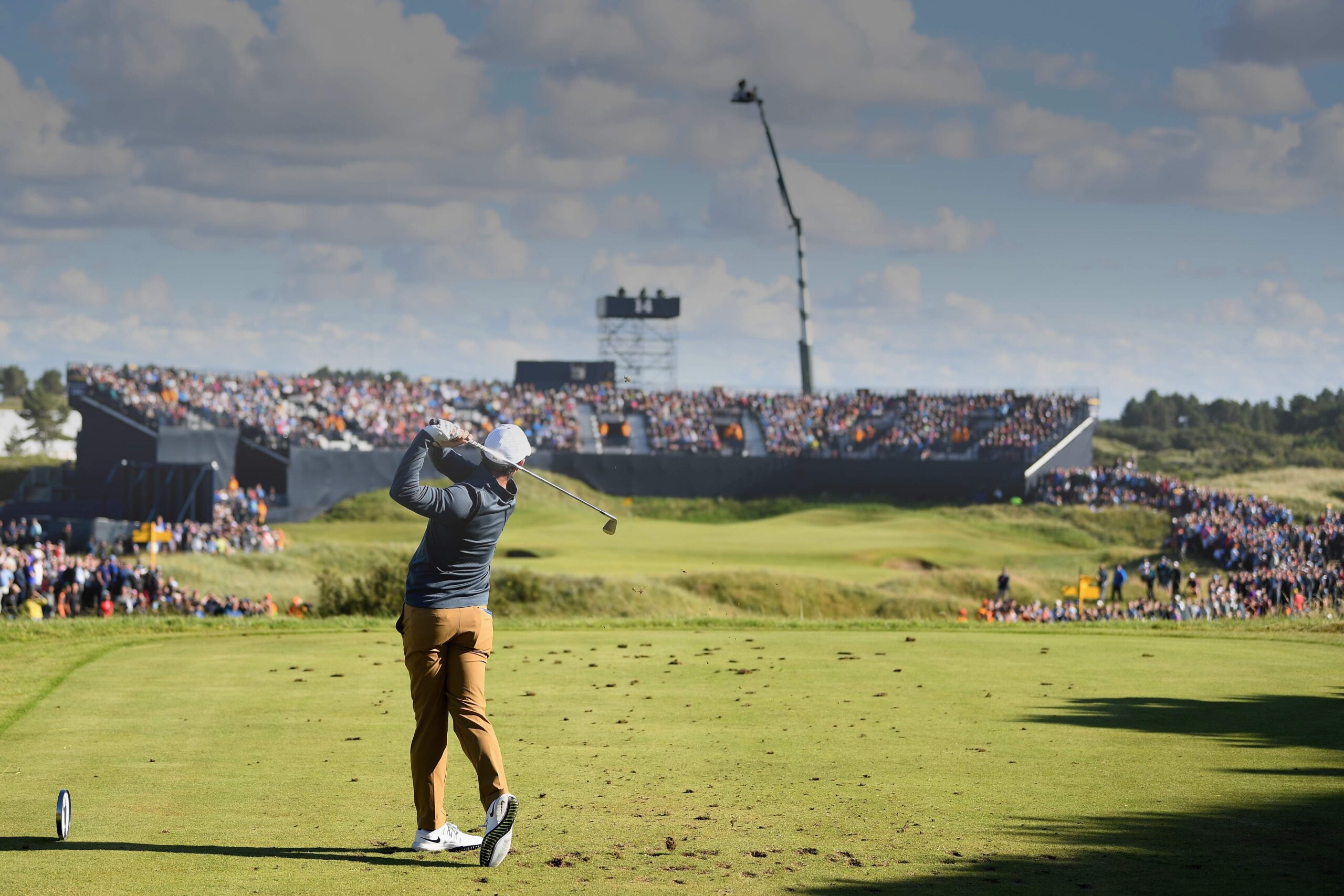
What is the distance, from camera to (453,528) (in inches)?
301

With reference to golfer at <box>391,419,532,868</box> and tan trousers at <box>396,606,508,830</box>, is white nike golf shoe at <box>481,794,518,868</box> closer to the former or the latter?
golfer at <box>391,419,532,868</box>

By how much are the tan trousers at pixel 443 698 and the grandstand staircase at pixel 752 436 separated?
67180 mm

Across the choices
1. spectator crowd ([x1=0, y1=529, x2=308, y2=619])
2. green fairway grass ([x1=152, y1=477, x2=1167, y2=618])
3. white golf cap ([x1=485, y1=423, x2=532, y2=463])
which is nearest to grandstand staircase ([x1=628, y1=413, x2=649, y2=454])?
green fairway grass ([x1=152, y1=477, x2=1167, y2=618])

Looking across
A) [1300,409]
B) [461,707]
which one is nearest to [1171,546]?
[461,707]

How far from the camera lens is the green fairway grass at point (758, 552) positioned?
39.2 meters

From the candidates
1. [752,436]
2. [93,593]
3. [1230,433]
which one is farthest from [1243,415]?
[93,593]

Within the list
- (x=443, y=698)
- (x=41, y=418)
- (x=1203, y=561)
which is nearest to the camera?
(x=443, y=698)

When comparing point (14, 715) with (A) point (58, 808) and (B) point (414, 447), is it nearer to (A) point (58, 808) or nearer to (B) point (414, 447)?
(A) point (58, 808)

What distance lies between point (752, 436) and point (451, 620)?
69.6 meters

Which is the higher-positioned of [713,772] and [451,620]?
[451,620]

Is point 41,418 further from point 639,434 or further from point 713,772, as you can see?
point 713,772

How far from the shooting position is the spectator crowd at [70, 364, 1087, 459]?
66.2 metres

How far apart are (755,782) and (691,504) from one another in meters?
64.2

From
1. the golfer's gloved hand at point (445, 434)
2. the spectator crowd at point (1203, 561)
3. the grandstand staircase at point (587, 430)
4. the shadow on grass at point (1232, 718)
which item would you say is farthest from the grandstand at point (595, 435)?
the golfer's gloved hand at point (445, 434)
